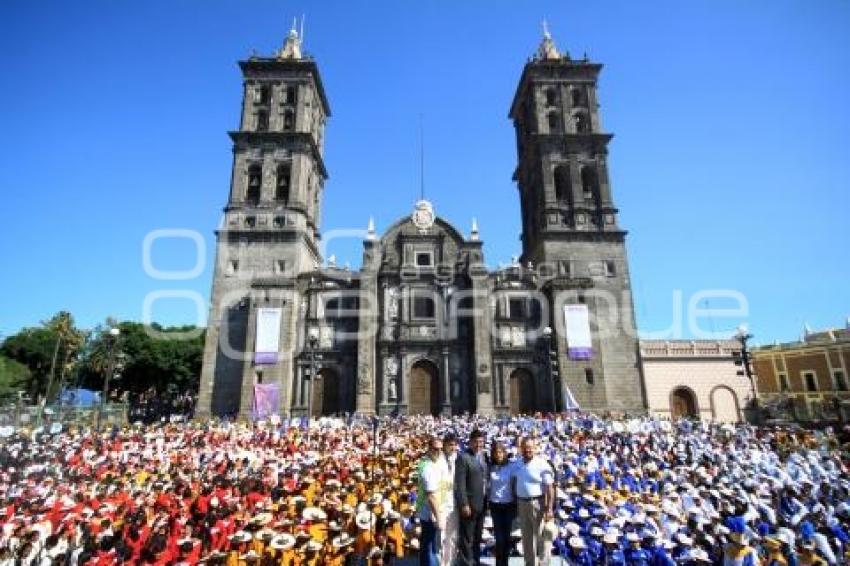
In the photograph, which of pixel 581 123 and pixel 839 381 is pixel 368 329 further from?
pixel 839 381

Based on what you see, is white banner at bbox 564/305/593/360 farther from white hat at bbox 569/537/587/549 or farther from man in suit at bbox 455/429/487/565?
man in suit at bbox 455/429/487/565

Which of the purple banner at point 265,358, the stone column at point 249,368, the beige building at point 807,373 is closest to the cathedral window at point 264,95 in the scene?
the stone column at point 249,368

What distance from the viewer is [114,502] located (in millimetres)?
7676

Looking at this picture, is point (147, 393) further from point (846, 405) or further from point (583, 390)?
point (846, 405)

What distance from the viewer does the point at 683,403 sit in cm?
3572

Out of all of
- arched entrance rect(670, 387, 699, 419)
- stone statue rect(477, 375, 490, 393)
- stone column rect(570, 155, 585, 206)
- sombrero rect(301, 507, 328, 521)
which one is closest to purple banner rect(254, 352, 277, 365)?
stone statue rect(477, 375, 490, 393)

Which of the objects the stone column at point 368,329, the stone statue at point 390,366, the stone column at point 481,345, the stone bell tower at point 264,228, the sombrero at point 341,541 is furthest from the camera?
the stone statue at point 390,366

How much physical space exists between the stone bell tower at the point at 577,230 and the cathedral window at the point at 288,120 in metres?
19.7

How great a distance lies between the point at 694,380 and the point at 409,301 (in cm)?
2250

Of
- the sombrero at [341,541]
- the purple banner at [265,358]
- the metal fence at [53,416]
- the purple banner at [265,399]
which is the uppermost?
the purple banner at [265,358]

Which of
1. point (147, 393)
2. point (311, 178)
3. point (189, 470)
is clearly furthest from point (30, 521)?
point (147, 393)

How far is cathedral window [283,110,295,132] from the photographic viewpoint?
1529 inches

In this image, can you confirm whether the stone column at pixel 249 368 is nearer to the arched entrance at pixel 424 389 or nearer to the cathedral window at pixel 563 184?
the arched entrance at pixel 424 389

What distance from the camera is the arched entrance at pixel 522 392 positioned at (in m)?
32.5
